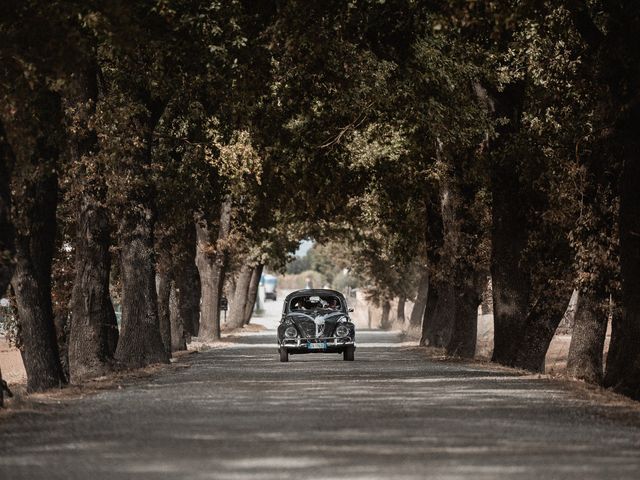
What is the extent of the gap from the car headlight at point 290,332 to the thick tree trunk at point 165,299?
519 cm

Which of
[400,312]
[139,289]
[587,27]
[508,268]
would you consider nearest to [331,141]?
[508,268]

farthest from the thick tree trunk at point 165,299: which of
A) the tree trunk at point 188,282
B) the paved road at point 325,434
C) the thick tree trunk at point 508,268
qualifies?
the paved road at point 325,434

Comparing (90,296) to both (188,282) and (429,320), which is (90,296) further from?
(188,282)

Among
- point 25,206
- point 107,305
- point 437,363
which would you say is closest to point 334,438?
point 25,206

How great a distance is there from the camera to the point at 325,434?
47.4 feet

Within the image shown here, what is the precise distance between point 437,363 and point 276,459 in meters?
21.8

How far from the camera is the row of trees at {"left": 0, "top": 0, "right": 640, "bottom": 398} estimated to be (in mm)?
22812

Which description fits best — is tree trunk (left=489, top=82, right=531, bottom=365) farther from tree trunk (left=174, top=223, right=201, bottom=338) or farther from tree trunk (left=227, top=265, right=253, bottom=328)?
tree trunk (left=227, top=265, right=253, bottom=328)

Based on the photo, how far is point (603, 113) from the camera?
25188 mm

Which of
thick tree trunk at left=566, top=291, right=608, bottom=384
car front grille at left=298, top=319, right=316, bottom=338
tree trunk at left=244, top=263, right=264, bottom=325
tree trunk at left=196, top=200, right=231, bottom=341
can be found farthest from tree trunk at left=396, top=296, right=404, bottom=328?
thick tree trunk at left=566, top=291, right=608, bottom=384

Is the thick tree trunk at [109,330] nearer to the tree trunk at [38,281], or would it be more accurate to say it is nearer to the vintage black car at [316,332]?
Result: the tree trunk at [38,281]

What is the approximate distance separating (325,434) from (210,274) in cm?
4435

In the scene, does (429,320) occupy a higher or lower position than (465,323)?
higher

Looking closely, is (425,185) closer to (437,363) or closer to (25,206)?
(437,363)
